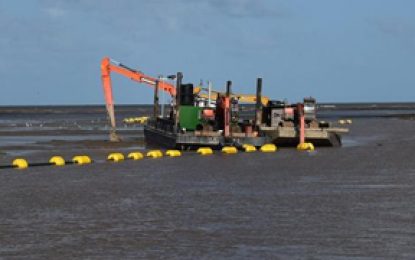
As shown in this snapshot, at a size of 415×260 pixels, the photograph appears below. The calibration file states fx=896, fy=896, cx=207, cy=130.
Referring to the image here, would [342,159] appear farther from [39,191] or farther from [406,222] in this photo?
[406,222]

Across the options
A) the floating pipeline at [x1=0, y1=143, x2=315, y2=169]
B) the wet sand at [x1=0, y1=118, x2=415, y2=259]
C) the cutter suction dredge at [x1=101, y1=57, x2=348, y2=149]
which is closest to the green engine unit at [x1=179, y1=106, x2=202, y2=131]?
the cutter suction dredge at [x1=101, y1=57, x2=348, y2=149]

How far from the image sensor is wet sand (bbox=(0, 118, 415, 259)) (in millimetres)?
19906

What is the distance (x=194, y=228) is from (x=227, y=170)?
18600 mm

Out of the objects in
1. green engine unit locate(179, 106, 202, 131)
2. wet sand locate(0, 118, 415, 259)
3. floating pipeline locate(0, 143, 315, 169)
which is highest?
green engine unit locate(179, 106, 202, 131)

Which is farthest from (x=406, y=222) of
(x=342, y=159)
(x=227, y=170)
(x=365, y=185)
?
(x=342, y=159)

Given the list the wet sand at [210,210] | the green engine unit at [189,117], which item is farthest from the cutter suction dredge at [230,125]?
the wet sand at [210,210]

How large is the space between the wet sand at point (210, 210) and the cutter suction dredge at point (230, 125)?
23.5 ft

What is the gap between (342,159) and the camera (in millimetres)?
48688

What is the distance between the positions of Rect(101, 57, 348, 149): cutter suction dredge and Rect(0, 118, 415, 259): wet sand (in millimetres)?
7163

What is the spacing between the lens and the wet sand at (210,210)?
19.9m

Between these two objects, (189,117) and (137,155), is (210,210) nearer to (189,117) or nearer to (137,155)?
(137,155)

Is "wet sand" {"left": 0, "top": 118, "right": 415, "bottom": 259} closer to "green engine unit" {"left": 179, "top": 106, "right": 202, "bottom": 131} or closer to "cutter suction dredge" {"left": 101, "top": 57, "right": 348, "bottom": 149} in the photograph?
"cutter suction dredge" {"left": 101, "top": 57, "right": 348, "bottom": 149}

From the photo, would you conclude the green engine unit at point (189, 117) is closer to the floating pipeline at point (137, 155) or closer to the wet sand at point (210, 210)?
the floating pipeline at point (137, 155)

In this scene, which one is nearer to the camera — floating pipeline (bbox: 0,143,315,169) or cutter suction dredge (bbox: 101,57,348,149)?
floating pipeline (bbox: 0,143,315,169)
